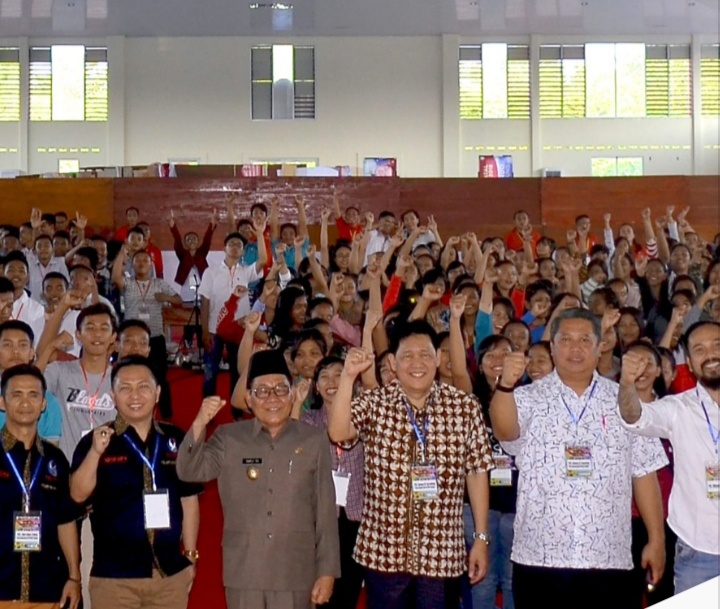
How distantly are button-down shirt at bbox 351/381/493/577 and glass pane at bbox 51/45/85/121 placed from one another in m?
18.7

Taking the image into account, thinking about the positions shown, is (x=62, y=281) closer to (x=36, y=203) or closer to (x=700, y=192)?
(x=36, y=203)

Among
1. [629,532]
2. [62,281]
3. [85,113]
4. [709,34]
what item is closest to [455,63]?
[709,34]

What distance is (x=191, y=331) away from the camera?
9.47m

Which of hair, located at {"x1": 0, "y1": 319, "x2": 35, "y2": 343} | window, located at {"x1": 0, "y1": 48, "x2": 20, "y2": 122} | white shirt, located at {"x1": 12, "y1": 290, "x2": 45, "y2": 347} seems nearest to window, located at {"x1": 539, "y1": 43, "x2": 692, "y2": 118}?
window, located at {"x1": 0, "y1": 48, "x2": 20, "y2": 122}

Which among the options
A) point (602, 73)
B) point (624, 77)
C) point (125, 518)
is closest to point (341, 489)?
point (125, 518)

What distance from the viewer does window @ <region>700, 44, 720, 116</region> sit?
21.3 metres

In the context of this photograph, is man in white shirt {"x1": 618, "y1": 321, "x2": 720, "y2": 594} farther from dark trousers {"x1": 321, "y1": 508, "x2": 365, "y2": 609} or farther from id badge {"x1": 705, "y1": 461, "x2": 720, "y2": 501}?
dark trousers {"x1": 321, "y1": 508, "x2": 365, "y2": 609}

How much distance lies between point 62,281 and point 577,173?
16.6 metres

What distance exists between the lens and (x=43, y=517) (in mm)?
3602

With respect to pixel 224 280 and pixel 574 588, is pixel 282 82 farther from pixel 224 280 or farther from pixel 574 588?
pixel 574 588

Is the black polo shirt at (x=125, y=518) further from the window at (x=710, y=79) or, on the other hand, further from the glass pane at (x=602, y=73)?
the window at (x=710, y=79)

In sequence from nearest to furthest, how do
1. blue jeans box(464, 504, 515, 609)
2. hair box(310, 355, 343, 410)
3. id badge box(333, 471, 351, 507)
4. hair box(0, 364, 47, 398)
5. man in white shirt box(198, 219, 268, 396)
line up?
hair box(0, 364, 47, 398) < id badge box(333, 471, 351, 507) < hair box(310, 355, 343, 410) < blue jeans box(464, 504, 515, 609) < man in white shirt box(198, 219, 268, 396)

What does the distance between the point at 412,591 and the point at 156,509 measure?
941mm

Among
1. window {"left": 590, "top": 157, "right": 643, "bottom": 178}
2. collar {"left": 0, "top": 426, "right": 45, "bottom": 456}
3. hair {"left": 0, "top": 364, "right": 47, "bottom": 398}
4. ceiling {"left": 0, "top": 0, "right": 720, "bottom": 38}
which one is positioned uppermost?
ceiling {"left": 0, "top": 0, "right": 720, "bottom": 38}
